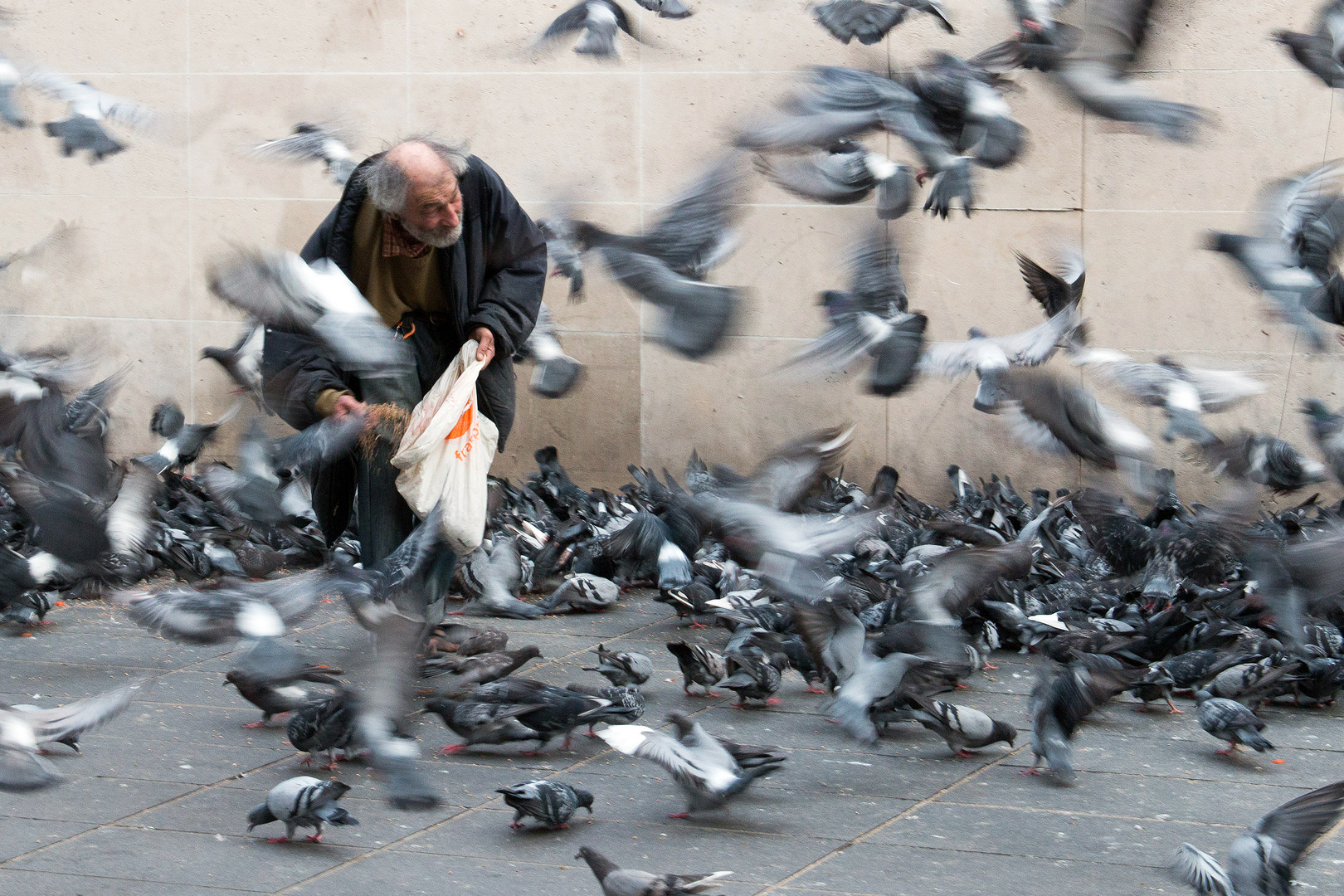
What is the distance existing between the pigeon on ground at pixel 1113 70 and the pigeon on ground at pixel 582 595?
3004mm

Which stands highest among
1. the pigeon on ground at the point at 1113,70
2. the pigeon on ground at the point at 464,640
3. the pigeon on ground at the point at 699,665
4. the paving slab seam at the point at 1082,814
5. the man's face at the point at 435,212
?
the pigeon on ground at the point at 1113,70

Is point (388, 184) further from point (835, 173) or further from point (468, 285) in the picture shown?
point (835, 173)

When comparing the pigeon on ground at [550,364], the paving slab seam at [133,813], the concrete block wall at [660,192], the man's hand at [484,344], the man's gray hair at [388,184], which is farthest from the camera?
the pigeon on ground at [550,364]

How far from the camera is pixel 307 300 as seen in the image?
4309 millimetres

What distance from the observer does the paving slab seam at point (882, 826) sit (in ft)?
11.4

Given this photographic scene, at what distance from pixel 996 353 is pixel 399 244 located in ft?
11.3

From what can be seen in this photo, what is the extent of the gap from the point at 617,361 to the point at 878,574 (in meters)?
2.95

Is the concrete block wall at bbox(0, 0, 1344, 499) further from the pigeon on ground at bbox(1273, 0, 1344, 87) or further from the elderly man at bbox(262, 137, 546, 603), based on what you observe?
the elderly man at bbox(262, 137, 546, 603)

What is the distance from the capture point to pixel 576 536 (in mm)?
7211

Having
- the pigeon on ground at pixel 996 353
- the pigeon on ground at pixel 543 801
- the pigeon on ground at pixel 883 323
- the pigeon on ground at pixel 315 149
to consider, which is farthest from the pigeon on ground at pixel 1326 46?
the pigeon on ground at pixel 315 149

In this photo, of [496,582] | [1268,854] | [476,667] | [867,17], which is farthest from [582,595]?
[1268,854]

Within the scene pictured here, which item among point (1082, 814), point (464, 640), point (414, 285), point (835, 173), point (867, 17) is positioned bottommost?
point (464, 640)

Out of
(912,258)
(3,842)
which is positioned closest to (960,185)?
(912,258)

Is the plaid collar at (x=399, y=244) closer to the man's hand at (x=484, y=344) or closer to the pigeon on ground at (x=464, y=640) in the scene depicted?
the man's hand at (x=484, y=344)
